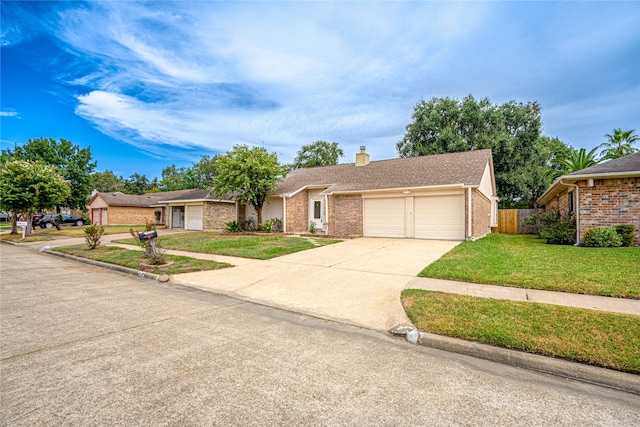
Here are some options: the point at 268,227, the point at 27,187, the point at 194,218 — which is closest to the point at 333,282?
the point at 268,227

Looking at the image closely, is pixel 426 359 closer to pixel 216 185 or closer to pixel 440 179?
pixel 440 179

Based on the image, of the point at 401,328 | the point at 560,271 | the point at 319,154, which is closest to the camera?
the point at 401,328

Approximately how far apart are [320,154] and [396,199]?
27303 mm

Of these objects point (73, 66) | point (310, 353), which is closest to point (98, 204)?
point (73, 66)

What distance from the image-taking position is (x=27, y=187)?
65.5 feet

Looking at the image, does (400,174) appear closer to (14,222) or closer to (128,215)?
(14,222)

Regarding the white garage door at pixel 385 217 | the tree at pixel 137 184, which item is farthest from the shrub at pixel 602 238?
the tree at pixel 137 184

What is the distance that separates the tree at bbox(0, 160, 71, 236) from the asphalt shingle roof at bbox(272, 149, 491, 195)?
15.5 m

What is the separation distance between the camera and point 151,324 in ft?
14.7

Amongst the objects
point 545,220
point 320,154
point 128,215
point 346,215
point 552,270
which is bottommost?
point 552,270

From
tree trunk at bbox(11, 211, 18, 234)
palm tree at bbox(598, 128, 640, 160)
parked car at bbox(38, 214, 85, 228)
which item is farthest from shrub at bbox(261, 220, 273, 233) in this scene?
palm tree at bbox(598, 128, 640, 160)

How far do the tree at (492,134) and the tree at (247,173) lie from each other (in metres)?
17.4

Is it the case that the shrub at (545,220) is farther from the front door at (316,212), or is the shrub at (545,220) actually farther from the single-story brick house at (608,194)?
the front door at (316,212)

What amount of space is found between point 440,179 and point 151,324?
13.5m
